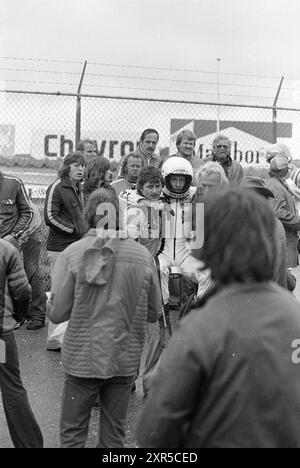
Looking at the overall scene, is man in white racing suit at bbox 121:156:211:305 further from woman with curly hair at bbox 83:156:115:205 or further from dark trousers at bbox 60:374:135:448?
dark trousers at bbox 60:374:135:448

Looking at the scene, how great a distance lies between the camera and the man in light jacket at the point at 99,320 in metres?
2.94

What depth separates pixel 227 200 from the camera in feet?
6.02

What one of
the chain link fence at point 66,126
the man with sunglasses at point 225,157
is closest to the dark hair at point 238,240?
the man with sunglasses at point 225,157

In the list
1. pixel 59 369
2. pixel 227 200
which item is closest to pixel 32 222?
pixel 59 369

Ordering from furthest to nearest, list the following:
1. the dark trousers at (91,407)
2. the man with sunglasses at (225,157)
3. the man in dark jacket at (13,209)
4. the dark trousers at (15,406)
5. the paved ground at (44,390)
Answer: the man with sunglasses at (225,157)
the man in dark jacket at (13,209)
the paved ground at (44,390)
the dark trousers at (15,406)
the dark trousers at (91,407)

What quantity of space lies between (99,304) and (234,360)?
4.35 ft

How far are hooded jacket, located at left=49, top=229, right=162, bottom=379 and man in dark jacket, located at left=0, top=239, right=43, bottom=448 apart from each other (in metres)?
0.49

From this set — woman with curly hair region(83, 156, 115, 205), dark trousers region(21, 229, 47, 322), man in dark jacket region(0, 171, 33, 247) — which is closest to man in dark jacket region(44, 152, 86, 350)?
man in dark jacket region(0, 171, 33, 247)

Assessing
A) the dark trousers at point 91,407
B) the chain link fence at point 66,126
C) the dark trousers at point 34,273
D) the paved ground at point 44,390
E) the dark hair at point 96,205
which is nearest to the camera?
the dark trousers at point 91,407

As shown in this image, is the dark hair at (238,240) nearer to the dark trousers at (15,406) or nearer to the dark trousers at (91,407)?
the dark trousers at (91,407)

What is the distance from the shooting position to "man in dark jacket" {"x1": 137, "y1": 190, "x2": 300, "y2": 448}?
173 cm

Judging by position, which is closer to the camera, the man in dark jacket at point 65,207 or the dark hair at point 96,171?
the dark hair at point 96,171
